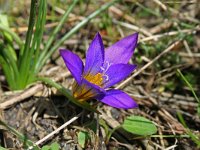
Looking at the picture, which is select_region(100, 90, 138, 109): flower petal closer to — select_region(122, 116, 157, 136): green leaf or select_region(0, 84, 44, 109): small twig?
select_region(122, 116, 157, 136): green leaf

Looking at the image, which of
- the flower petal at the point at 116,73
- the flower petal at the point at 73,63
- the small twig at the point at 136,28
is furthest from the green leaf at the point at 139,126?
the small twig at the point at 136,28

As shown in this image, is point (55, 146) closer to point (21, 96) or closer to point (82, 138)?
point (82, 138)

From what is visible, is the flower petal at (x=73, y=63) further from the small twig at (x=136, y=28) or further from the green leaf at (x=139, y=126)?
the small twig at (x=136, y=28)

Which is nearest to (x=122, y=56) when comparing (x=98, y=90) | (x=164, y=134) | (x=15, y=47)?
(x=98, y=90)

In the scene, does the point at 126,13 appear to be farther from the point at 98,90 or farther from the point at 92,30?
the point at 98,90

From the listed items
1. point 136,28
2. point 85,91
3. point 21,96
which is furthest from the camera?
point 136,28

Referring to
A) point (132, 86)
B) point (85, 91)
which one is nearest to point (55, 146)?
point (85, 91)
